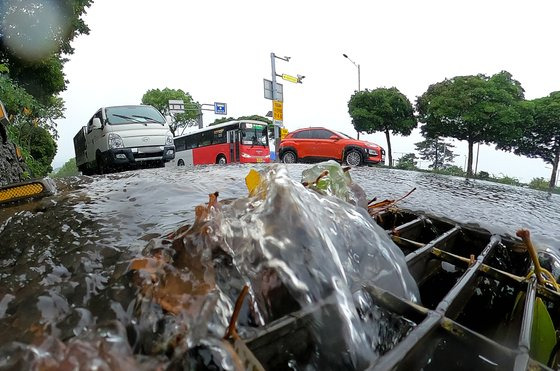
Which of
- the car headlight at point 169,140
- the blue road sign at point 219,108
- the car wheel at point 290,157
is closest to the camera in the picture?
the car headlight at point 169,140

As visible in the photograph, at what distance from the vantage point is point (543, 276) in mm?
1091

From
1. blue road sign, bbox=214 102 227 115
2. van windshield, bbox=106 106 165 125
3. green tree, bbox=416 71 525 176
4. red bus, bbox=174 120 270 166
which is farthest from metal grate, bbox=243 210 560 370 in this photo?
blue road sign, bbox=214 102 227 115

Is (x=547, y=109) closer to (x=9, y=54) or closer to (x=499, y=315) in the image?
(x=499, y=315)

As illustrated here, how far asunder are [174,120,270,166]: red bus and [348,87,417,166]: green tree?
10443 mm

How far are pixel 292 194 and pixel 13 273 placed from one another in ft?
3.20

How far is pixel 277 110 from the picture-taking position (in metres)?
19.8

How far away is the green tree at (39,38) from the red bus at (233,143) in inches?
322

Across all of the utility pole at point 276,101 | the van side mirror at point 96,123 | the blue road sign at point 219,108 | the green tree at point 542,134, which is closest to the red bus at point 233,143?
the utility pole at point 276,101

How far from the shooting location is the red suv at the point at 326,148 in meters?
14.2

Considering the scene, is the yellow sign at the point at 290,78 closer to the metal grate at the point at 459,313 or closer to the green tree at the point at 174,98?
the metal grate at the point at 459,313

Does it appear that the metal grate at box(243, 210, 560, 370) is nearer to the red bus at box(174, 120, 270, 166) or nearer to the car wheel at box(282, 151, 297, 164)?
the car wheel at box(282, 151, 297, 164)

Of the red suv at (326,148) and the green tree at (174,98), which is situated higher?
the green tree at (174,98)

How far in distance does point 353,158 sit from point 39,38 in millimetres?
12764

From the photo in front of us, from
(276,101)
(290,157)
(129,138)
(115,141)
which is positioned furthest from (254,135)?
(115,141)
